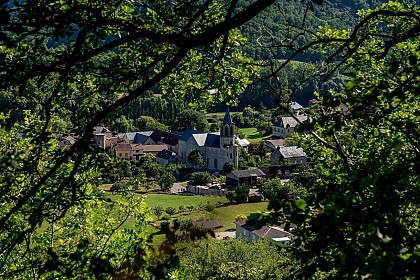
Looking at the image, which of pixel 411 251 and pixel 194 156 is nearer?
pixel 411 251

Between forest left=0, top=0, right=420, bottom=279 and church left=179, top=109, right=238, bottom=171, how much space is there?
44823 mm

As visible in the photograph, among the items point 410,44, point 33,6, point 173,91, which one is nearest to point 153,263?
point 33,6

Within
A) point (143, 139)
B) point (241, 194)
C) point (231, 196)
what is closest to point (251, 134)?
point (143, 139)

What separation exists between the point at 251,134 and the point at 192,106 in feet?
219

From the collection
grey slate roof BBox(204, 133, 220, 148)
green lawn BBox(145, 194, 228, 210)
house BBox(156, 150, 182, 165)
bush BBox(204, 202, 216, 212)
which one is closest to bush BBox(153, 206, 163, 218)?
green lawn BBox(145, 194, 228, 210)

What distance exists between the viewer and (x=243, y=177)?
154 feet

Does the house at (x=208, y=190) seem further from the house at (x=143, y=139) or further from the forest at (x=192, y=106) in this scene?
the forest at (x=192, y=106)

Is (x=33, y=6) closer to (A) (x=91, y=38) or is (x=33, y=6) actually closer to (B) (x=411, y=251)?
(A) (x=91, y=38)

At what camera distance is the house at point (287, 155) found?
179ft

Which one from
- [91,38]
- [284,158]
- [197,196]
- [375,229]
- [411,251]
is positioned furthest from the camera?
[284,158]

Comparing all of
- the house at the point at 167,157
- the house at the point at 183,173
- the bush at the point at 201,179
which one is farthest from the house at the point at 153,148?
the bush at the point at 201,179

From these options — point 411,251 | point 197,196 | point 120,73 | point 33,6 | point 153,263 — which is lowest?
point 197,196

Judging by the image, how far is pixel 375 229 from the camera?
7.30ft

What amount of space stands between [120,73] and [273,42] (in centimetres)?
113
